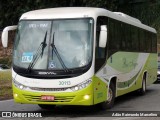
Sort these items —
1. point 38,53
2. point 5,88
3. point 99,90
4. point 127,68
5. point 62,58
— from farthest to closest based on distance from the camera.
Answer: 1. point 5,88
2. point 127,68
3. point 99,90
4. point 38,53
5. point 62,58

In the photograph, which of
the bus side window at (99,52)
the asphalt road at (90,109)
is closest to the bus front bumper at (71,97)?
the asphalt road at (90,109)

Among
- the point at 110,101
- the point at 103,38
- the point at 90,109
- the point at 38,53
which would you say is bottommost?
the point at 90,109

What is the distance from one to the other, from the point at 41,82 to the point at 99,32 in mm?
2213

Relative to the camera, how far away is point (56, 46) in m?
12.3

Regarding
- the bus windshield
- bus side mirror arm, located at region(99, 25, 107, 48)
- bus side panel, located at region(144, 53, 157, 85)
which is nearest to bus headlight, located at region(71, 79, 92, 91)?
the bus windshield

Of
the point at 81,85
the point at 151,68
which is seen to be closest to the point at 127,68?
the point at 81,85

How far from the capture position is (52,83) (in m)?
12.1

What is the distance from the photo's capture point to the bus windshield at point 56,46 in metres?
12.2

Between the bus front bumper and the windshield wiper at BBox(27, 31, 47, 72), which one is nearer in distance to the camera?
the bus front bumper

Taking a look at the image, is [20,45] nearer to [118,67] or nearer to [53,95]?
[53,95]

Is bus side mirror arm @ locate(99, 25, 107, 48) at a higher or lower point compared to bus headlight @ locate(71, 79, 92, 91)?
higher

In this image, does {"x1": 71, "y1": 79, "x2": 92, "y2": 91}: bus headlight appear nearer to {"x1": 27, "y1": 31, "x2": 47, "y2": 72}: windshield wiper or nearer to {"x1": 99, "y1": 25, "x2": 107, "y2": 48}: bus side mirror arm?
{"x1": 99, "y1": 25, "x2": 107, "y2": 48}: bus side mirror arm

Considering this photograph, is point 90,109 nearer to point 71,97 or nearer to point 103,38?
point 71,97

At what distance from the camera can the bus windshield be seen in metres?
12.2
